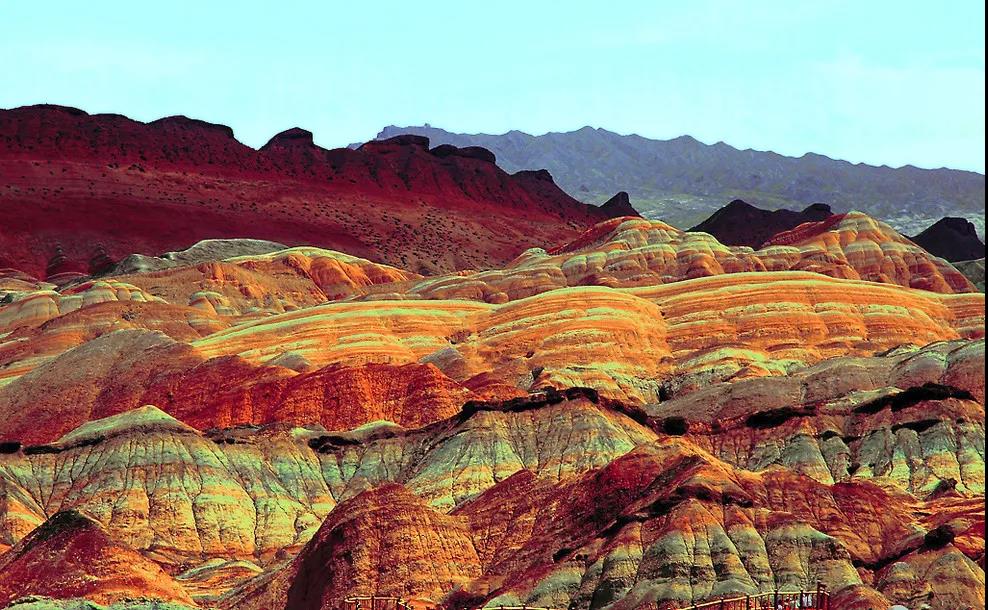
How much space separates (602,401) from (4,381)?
177ft

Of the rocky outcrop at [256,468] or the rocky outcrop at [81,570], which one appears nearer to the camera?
the rocky outcrop at [81,570]

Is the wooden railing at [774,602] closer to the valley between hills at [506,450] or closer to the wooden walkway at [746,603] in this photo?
the wooden walkway at [746,603]

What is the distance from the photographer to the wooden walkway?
3364 inches

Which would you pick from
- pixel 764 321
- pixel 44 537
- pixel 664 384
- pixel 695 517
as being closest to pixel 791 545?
pixel 695 517

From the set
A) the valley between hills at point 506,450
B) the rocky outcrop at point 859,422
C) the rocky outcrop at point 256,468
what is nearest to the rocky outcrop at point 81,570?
the valley between hills at point 506,450

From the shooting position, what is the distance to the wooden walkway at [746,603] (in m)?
85.4

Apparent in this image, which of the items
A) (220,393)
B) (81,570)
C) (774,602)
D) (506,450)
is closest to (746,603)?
(774,602)

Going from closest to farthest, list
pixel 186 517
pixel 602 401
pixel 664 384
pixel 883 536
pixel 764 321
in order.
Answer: pixel 883 536
pixel 186 517
pixel 602 401
pixel 664 384
pixel 764 321

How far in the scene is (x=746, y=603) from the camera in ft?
282

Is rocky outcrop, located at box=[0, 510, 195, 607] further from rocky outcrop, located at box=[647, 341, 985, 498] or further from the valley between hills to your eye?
rocky outcrop, located at box=[647, 341, 985, 498]

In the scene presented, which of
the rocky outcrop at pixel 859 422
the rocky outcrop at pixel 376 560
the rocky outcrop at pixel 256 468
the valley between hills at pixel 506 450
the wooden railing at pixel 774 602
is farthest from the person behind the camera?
the rocky outcrop at pixel 859 422

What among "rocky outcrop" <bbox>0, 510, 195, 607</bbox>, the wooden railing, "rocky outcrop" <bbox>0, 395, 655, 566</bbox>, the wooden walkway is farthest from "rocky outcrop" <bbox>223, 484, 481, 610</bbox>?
"rocky outcrop" <bbox>0, 395, 655, 566</bbox>

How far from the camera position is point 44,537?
100m

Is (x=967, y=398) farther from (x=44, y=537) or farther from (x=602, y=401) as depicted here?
(x=44, y=537)
